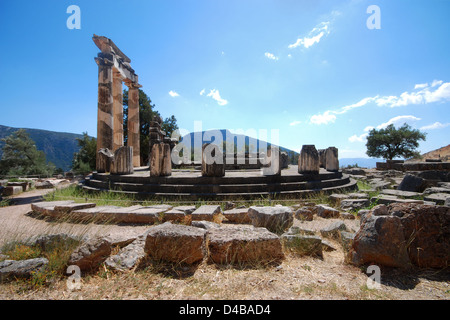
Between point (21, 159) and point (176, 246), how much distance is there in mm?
28942

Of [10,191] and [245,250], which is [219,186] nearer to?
[245,250]

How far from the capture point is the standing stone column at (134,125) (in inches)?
657

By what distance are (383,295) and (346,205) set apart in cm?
399

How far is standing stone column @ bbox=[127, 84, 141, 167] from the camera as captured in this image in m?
16.7

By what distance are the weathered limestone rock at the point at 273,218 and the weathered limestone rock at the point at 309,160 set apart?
4.73 metres

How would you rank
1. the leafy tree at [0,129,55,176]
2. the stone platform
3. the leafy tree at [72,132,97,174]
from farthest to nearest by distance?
the leafy tree at [0,129,55,176] < the leafy tree at [72,132,97,174] < the stone platform

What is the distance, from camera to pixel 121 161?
8492mm

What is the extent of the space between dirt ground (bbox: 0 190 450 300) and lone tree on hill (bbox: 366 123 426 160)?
34.6 metres

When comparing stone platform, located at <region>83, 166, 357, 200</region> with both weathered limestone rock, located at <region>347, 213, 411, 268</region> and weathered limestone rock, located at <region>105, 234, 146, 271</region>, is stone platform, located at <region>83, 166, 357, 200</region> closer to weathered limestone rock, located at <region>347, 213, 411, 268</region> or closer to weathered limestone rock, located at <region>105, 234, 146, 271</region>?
weathered limestone rock, located at <region>105, 234, 146, 271</region>

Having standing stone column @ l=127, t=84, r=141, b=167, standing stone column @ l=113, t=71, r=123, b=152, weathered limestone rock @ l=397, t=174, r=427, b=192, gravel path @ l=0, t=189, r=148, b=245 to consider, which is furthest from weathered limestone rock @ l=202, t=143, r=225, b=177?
standing stone column @ l=127, t=84, r=141, b=167
